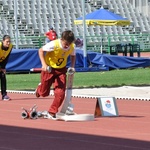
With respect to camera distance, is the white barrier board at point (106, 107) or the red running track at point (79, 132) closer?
the red running track at point (79, 132)

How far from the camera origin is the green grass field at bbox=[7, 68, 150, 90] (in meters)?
23.2

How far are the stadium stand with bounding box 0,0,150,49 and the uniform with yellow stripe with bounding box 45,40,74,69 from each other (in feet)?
90.0

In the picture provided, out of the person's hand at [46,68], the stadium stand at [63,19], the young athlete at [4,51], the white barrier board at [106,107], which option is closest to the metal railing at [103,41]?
the stadium stand at [63,19]

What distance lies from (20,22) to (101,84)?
21.8 metres

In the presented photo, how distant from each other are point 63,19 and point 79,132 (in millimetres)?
36813

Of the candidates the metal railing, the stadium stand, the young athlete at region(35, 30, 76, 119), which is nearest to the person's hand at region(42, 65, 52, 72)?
the young athlete at region(35, 30, 76, 119)

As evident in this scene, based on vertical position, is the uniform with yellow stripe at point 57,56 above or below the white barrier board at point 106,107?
above

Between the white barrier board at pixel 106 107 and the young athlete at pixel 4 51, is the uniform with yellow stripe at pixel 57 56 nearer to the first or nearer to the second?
the white barrier board at pixel 106 107

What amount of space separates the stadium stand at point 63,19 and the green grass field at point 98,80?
37.6 ft

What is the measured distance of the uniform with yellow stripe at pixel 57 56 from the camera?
42.0ft

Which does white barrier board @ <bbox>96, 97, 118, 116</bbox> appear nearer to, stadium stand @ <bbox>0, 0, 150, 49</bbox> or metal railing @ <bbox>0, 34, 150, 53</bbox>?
metal railing @ <bbox>0, 34, 150, 53</bbox>

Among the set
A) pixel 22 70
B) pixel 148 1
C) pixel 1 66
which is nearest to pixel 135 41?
pixel 148 1

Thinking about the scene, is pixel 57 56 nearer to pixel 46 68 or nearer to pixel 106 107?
pixel 46 68

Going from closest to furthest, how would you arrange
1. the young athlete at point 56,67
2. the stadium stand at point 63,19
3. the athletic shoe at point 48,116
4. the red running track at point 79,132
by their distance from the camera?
1. the red running track at point 79,132
2. the young athlete at point 56,67
3. the athletic shoe at point 48,116
4. the stadium stand at point 63,19
